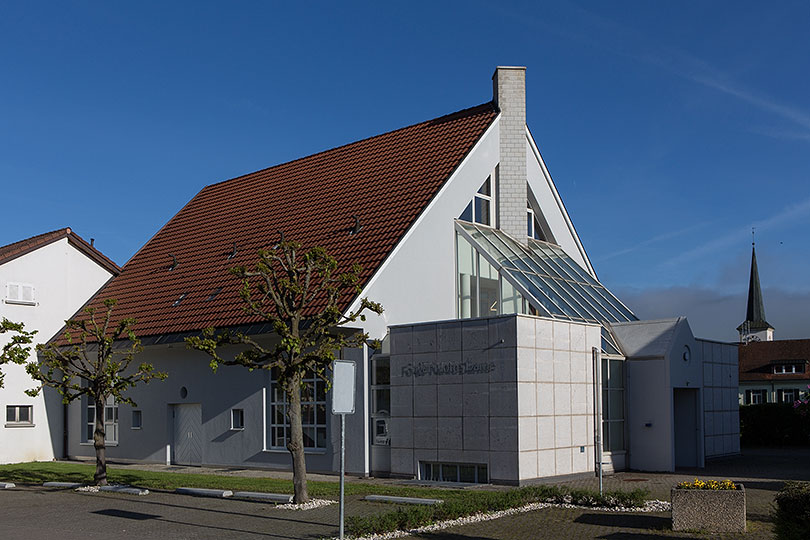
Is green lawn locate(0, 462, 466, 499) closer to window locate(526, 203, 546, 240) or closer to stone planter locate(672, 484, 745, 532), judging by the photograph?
stone planter locate(672, 484, 745, 532)

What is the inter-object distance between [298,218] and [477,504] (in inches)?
579

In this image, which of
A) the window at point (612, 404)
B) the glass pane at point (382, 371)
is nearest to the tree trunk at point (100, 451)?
the glass pane at point (382, 371)

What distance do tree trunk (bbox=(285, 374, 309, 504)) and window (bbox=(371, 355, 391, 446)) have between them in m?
5.88

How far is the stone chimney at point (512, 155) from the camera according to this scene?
2739cm

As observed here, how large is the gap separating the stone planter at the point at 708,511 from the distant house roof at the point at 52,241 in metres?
23.8

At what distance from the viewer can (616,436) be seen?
24.0m

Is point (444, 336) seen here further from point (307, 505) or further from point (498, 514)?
point (498, 514)

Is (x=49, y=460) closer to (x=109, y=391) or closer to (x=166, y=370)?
(x=166, y=370)

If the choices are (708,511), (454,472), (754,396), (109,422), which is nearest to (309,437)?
(454,472)

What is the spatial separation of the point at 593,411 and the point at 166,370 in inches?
511

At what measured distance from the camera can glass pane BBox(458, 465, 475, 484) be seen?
68.2 ft

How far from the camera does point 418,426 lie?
21.6 metres

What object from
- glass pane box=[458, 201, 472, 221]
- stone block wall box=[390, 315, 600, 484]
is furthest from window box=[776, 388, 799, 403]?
stone block wall box=[390, 315, 600, 484]

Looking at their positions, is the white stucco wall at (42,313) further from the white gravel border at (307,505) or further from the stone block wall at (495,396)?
the white gravel border at (307,505)
